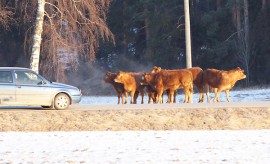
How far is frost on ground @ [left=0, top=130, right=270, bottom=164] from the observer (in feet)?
46.7

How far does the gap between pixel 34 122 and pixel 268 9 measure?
37298 millimetres

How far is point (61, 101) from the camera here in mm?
23922

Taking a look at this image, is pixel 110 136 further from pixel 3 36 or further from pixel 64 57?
pixel 3 36

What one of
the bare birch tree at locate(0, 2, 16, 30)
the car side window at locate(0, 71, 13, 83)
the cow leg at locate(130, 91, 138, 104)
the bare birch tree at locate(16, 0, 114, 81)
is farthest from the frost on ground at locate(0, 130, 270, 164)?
the bare birch tree at locate(0, 2, 16, 30)

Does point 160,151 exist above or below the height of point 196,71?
below

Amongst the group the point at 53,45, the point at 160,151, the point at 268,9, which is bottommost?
the point at 160,151

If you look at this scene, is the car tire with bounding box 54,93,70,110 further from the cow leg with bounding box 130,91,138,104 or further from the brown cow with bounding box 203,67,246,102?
→ the brown cow with bounding box 203,67,246,102

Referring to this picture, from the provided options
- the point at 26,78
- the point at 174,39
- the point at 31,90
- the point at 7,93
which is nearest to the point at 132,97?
the point at 26,78

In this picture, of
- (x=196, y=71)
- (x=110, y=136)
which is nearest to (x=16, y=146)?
(x=110, y=136)

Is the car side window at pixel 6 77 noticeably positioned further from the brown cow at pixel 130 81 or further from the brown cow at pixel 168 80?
the brown cow at pixel 168 80

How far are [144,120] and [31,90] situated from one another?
15.6 ft

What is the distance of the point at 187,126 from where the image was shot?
20984 mm

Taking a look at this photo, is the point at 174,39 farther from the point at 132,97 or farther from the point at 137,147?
the point at 137,147

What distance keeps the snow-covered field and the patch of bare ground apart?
0.75m
